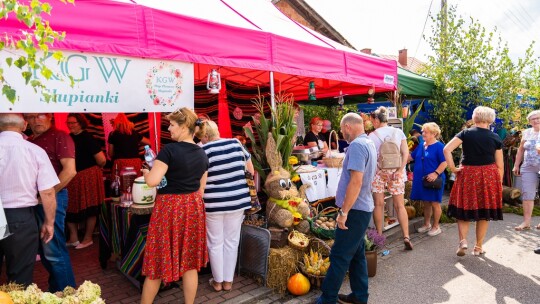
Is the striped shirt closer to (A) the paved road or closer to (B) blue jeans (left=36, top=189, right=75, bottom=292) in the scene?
(A) the paved road

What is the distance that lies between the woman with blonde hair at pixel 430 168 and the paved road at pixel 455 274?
0.49 m

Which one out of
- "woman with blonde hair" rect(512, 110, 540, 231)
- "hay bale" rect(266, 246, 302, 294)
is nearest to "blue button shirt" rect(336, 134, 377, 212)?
"hay bale" rect(266, 246, 302, 294)

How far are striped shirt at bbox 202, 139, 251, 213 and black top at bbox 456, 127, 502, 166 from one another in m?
2.88

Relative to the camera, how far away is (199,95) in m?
7.24

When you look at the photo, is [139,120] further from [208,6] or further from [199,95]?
[208,6]

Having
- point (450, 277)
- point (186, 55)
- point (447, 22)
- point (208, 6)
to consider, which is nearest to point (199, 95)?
point (208, 6)

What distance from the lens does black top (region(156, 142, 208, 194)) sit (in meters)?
2.85

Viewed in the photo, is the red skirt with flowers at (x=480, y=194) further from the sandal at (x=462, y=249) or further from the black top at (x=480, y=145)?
the sandal at (x=462, y=249)

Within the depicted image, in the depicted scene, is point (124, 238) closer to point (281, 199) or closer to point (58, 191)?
point (58, 191)

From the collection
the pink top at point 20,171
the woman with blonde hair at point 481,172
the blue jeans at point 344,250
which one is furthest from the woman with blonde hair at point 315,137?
the pink top at point 20,171

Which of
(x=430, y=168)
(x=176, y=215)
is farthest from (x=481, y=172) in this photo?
(x=176, y=215)

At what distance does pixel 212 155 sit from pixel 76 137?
2.31 m

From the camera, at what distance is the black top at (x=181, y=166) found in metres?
2.85

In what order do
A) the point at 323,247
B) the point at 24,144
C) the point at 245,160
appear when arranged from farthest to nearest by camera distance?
the point at 323,247
the point at 245,160
the point at 24,144
